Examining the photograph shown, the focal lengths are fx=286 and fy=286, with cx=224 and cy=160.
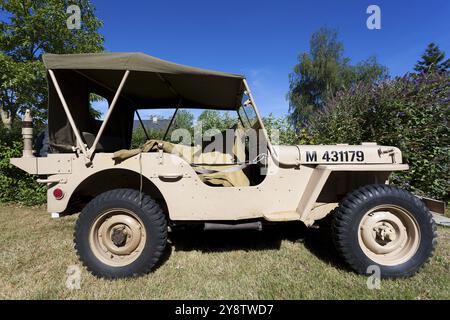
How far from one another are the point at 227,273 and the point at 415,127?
15.1ft

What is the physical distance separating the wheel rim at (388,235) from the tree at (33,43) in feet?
21.1

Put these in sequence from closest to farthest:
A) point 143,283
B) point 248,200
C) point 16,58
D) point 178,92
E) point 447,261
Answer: point 143,283, point 248,200, point 447,261, point 178,92, point 16,58

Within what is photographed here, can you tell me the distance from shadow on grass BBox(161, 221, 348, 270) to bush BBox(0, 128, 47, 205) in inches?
149

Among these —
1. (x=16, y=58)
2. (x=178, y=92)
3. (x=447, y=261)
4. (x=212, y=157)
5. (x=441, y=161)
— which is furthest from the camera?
(x=16, y=58)

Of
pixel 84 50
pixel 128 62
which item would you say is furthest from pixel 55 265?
pixel 84 50

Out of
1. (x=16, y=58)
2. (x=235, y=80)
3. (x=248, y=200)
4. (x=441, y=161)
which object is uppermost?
(x=16, y=58)

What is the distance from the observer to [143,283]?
8.95ft

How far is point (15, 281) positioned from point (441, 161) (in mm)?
6643

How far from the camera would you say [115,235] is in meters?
2.84

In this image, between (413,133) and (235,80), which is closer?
(235,80)

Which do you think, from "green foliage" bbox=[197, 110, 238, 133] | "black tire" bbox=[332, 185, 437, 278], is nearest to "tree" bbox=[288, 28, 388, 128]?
"green foliage" bbox=[197, 110, 238, 133]

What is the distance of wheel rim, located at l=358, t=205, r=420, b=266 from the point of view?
2.84 m

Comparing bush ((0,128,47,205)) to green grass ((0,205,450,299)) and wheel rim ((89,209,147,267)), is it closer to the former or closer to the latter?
green grass ((0,205,450,299))

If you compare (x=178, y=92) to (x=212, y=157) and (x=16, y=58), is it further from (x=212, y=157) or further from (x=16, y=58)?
(x=16, y=58)
